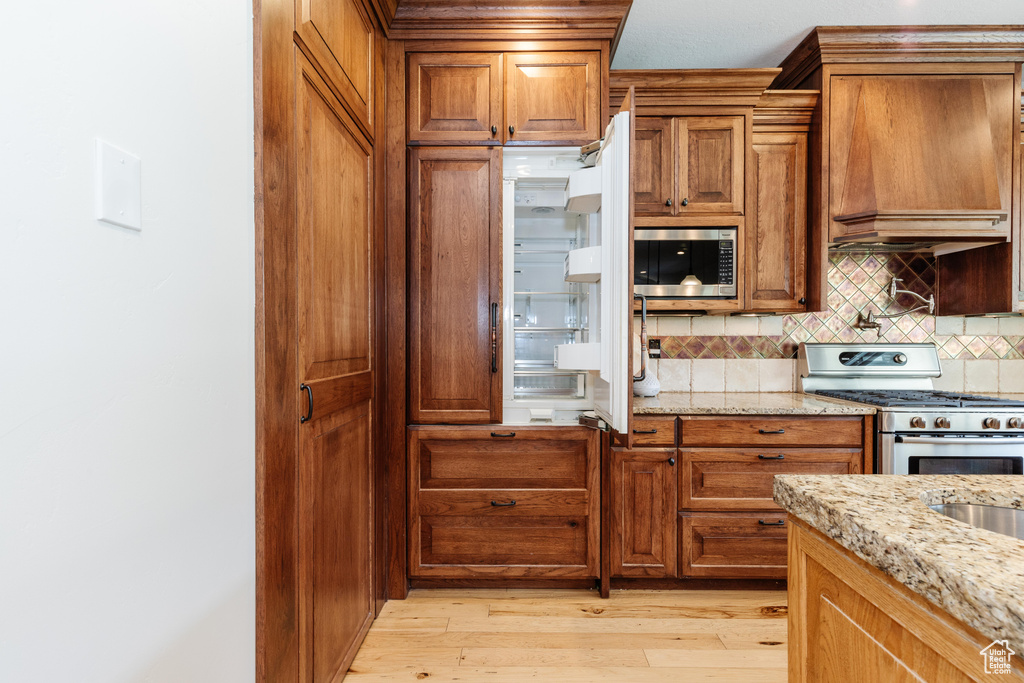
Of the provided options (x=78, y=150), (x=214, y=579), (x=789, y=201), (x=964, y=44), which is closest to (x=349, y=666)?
(x=214, y=579)

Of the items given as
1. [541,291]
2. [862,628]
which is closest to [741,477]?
[541,291]

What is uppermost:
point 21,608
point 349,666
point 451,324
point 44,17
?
point 44,17

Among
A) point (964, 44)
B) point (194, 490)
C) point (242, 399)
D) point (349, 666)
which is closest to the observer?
point (194, 490)

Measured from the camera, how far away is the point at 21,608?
0.60 meters

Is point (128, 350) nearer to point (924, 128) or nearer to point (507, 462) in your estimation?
point (507, 462)

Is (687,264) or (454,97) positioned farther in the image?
(687,264)

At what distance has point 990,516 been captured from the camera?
80 cm

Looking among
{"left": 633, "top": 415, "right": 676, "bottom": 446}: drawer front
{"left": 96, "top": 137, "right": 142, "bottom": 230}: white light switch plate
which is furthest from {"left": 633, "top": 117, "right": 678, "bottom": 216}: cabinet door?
{"left": 96, "top": 137, "right": 142, "bottom": 230}: white light switch plate

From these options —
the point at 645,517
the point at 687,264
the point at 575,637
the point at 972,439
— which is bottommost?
the point at 575,637

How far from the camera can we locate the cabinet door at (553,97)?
7.41 ft

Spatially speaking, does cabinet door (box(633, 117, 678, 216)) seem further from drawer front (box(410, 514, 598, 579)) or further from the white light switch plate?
the white light switch plate

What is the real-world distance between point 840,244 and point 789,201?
1.07 ft

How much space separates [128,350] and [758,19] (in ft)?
9.07

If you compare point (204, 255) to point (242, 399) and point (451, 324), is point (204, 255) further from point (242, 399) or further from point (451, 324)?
point (451, 324)
